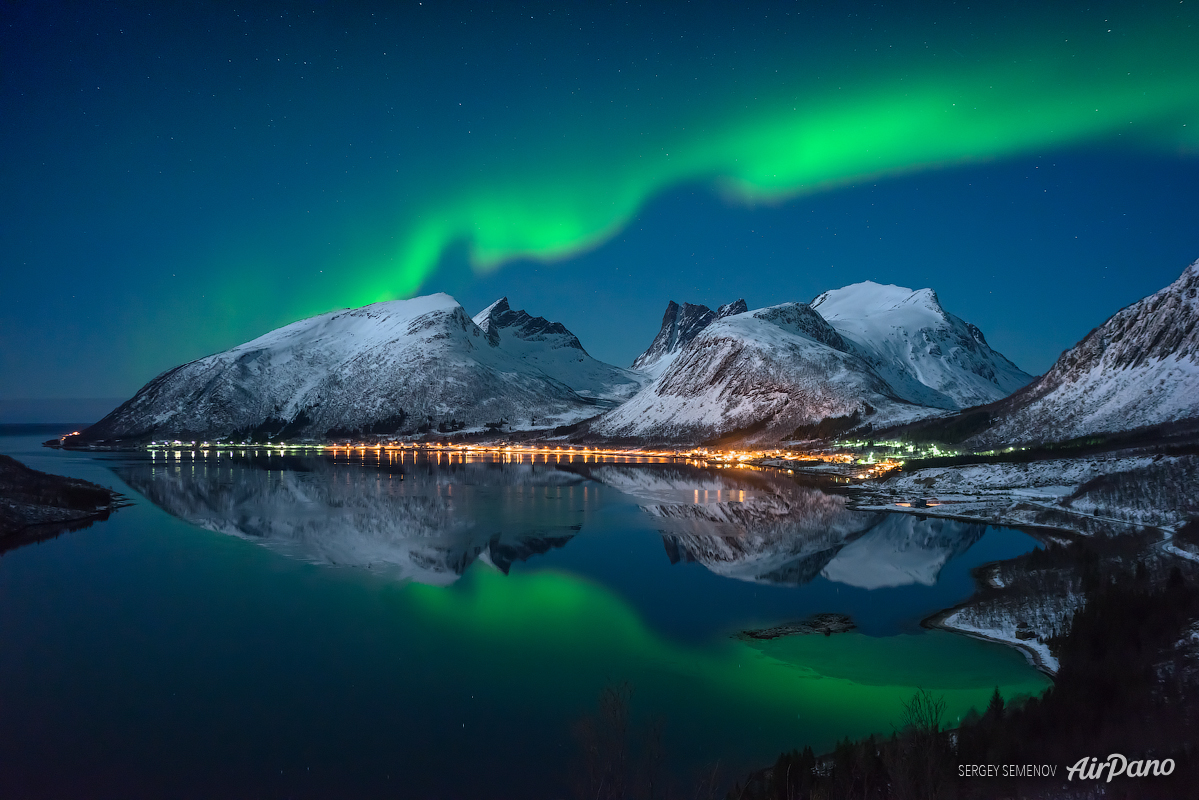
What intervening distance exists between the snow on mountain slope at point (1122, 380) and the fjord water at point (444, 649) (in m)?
72.0

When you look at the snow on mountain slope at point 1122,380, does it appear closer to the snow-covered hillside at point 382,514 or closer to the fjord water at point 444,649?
the fjord water at point 444,649

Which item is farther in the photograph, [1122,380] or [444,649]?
[1122,380]

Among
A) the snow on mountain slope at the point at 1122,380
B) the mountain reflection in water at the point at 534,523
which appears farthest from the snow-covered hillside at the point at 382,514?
the snow on mountain slope at the point at 1122,380

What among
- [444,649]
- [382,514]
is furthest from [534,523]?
[444,649]

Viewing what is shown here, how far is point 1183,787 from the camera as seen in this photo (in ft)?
46.8

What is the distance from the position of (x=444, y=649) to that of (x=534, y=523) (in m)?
35.9

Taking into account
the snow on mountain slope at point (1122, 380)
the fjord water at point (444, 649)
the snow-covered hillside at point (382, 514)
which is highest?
the snow on mountain slope at point (1122, 380)

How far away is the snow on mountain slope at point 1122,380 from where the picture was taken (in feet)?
365

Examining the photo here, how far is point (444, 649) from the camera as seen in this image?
30.6 metres

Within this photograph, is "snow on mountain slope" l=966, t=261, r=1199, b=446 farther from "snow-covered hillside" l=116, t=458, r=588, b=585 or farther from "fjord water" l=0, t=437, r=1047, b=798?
"snow-covered hillside" l=116, t=458, r=588, b=585

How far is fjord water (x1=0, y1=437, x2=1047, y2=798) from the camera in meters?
20.8

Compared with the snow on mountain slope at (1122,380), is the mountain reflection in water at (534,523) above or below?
below

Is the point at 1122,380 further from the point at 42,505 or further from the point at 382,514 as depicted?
the point at 42,505

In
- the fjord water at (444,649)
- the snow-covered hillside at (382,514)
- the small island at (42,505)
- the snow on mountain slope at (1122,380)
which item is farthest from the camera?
the snow on mountain slope at (1122,380)
